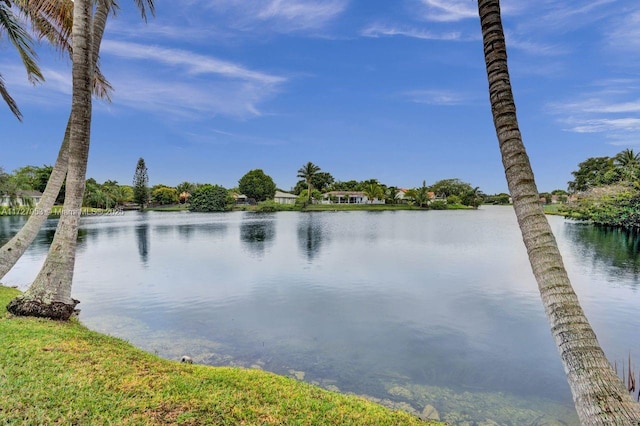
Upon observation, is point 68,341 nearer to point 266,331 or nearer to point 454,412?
point 266,331

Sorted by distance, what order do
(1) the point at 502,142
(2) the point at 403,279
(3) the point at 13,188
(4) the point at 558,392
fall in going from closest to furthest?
(1) the point at 502,142 → (4) the point at 558,392 → (2) the point at 403,279 → (3) the point at 13,188

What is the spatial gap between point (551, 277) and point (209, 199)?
8053cm

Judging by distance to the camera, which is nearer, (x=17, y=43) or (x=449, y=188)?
(x=17, y=43)

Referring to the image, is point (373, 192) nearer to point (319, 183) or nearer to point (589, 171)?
point (319, 183)

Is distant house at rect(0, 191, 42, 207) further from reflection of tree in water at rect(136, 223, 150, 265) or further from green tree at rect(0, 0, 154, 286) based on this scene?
green tree at rect(0, 0, 154, 286)

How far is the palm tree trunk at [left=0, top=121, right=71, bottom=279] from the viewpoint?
25.2 feet

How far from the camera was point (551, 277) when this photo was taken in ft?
9.46

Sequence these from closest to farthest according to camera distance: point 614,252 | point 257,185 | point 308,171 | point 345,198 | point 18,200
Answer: point 614,252 < point 18,200 < point 308,171 < point 345,198 < point 257,185

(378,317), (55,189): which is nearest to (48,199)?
(55,189)

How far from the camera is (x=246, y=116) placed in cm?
6069

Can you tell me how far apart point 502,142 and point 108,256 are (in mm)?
22415

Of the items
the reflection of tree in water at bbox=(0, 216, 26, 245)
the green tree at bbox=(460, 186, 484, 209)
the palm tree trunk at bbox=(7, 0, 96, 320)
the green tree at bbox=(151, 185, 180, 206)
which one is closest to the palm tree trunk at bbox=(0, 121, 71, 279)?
the palm tree trunk at bbox=(7, 0, 96, 320)

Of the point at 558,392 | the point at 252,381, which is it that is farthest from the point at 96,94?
the point at 558,392

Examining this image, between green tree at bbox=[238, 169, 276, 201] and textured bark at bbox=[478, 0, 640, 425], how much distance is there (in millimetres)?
90380
